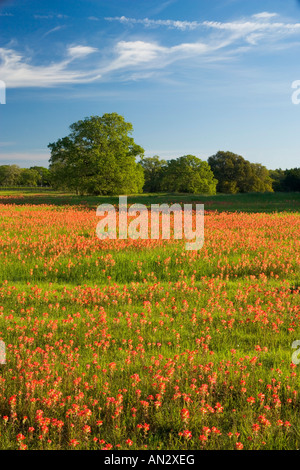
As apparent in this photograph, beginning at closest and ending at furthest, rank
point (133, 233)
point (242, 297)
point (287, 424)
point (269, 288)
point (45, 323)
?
1. point (287, 424)
2. point (45, 323)
3. point (242, 297)
4. point (269, 288)
5. point (133, 233)

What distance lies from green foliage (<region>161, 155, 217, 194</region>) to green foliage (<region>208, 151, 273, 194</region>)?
11.2m

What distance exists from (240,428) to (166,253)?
312 inches

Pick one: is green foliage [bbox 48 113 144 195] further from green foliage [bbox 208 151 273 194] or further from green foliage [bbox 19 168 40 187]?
green foliage [bbox 19 168 40 187]

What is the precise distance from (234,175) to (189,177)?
69.9ft

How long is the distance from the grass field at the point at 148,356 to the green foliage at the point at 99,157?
39.5 meters

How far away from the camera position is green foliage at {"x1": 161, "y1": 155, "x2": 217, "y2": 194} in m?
88.2

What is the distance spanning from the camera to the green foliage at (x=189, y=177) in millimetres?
88188

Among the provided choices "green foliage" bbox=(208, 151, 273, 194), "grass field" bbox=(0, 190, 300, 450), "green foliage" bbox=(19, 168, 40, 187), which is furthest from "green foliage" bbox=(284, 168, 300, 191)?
"green foliage" bbox=(19, 168, 40, 187)

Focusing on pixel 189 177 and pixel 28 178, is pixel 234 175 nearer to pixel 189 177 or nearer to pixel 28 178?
pixel 189 177

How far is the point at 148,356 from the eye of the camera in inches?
197

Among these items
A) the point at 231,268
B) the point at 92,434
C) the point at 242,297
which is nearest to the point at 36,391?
the point at 92,434

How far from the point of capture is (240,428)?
A: 11.5 ft

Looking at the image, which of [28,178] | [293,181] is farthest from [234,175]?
[28,178]

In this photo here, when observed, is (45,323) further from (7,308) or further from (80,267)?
(80,267)
